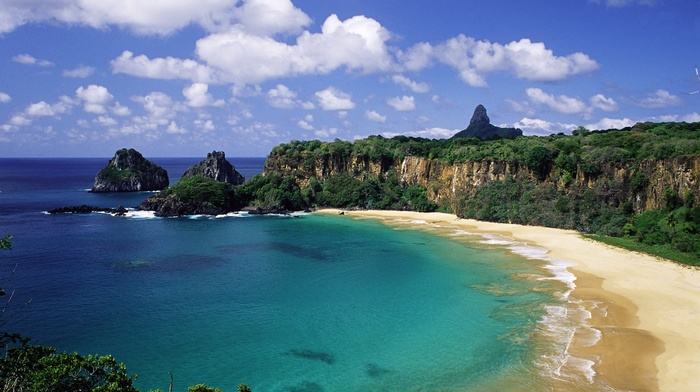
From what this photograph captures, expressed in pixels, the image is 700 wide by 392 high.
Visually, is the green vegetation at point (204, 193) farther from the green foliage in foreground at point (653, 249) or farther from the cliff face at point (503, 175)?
the green foliage in foreground at point (653, 249)

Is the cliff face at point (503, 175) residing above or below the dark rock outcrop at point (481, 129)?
below

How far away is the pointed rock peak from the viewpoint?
6592 inches

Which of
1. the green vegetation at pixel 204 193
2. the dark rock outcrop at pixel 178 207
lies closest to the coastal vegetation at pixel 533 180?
the green vegetation at pixel 204 193

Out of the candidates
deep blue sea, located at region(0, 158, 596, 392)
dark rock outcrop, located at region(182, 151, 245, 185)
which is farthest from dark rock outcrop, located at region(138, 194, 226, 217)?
dark rock outcrop, located at region(182, 151, 245, 185)

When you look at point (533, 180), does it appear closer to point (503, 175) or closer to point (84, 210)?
point (503, 175)

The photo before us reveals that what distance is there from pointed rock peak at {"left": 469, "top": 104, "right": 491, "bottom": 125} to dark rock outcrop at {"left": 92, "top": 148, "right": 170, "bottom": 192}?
106556 mm

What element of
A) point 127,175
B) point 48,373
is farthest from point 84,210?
point 48,373

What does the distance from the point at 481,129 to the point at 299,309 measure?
141810 mm

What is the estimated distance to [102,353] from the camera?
935 inches

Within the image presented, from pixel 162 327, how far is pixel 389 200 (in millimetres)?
60049

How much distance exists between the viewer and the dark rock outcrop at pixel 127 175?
117 m

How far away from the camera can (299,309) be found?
101 feet

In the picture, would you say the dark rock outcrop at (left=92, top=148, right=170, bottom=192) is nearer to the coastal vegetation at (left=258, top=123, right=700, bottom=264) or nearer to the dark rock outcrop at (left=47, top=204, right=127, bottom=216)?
the dark rock outcrop at (left=47, top=204, right=127, bottom=216)

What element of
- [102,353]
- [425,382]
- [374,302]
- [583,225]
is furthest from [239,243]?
[583,225]
